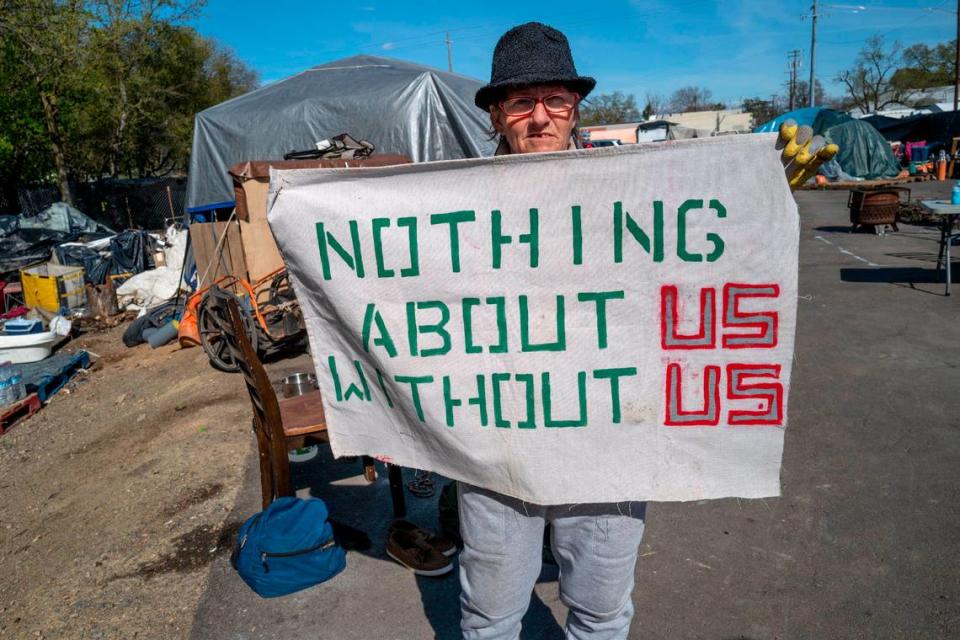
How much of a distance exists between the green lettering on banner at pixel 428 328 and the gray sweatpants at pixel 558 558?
42 centimetres

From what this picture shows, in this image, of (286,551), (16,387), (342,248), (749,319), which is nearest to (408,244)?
(342,248)

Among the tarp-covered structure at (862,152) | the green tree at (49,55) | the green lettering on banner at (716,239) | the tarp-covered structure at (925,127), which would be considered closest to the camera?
the green lettering on banner at (716,239)

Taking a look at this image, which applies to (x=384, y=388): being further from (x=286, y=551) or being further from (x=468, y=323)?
(x=286, y=551)

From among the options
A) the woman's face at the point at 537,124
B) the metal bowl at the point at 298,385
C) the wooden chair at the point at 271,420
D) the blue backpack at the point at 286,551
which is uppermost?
the woman's face at the point at 537,124

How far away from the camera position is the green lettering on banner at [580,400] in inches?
70.7

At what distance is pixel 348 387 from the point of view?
2012mm

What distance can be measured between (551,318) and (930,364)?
16.0 feet

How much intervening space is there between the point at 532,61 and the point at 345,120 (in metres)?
9.79

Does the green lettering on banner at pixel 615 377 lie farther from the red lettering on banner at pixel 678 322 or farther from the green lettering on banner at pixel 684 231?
the green lettering on banner at pixel 684 231

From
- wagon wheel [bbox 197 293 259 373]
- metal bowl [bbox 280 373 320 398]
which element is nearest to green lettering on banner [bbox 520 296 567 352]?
metal bowl [bbox 280 373 320 398]

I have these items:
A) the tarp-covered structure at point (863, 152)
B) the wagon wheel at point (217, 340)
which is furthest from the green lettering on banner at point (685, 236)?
the tarp-covered structure at point (863, 152)

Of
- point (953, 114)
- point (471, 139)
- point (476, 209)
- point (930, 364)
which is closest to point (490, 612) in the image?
point (476, 209)

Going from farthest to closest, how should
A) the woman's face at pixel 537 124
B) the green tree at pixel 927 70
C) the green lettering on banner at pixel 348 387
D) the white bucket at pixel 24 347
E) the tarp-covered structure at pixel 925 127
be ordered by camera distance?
1. the green tree at pixel 927 70
2. the tarp-covered structure at pixel 925 127
3. the white bucket at pixel 24 347
4. the green lettering on banner at pixel 348 387
5. the woman's face at pixel 537 124

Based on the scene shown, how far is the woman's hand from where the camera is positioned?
1.53 meters
